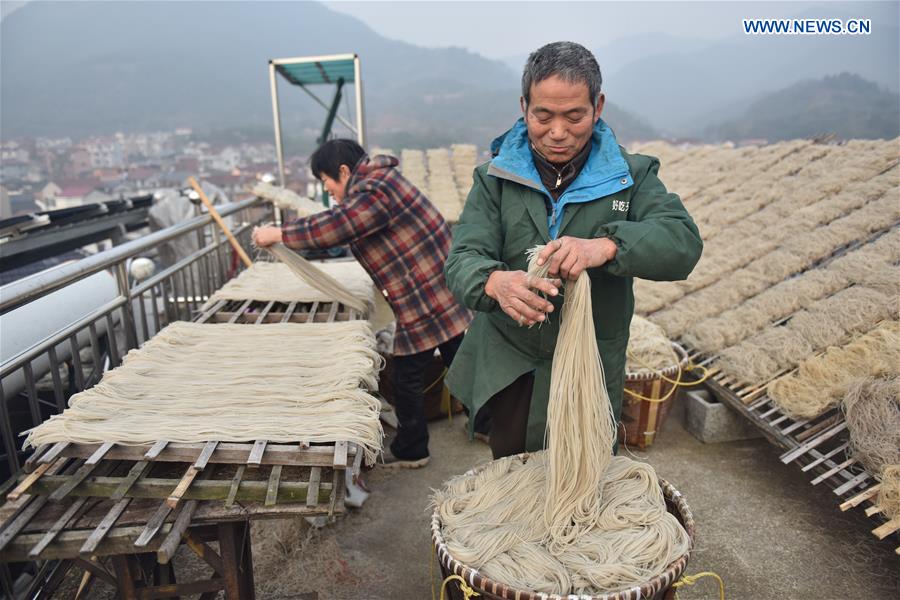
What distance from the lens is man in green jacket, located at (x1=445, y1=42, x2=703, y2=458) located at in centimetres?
143

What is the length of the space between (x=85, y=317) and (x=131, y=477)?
1.35 meters

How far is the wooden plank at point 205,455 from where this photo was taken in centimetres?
161

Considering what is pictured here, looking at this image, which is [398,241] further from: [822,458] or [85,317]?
[822,458]

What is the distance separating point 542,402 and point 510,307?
544mm

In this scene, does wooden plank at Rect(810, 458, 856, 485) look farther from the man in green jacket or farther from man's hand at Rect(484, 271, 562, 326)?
man's hand at Rect(484, 271, 562, 326)

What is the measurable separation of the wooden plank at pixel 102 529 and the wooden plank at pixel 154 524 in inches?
3.3

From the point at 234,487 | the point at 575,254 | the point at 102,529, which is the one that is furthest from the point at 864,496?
the point at 102,529

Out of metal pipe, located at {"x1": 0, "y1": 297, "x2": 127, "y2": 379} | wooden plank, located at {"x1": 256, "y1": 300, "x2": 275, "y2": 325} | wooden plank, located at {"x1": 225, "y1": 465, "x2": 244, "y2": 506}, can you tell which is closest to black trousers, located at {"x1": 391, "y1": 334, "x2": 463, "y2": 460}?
wooden plank, located at {"x1": 256, "y1": 300, "x2": 275, "y2": 325}

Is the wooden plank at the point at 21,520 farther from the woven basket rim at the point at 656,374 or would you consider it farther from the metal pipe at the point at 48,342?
the woven basket rim at the point at 656,374

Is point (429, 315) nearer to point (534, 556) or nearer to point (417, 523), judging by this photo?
point (417, 523)

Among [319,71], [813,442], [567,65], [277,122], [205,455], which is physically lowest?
[813,442]

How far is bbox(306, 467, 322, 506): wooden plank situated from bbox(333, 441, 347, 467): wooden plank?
3.2 inches

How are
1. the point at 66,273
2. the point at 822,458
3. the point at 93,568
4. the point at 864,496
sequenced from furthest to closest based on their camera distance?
1. the point at 822,458
2. the point at 864,496
3. the point at 66,273
4. the point at 93,568

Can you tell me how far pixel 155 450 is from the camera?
1.65m
